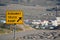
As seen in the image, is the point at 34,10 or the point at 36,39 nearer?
the point at 36,39

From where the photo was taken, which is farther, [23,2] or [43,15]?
[23,2]

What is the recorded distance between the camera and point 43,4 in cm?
3638

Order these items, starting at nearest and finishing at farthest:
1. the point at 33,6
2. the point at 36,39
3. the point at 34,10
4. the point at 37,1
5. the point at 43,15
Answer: the point at 36,39, the point at 43,15, the point at 34,10, the point at 33,6, the point at 37,1

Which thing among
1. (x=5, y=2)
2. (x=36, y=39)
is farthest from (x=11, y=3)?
(x=36, y=39)

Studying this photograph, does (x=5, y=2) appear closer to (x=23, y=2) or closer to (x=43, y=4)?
(x=23, y=2)

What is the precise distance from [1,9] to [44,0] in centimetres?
891

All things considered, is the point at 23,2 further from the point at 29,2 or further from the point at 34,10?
the point at 34,10

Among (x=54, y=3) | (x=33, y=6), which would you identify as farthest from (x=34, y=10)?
(x=54, y=3)

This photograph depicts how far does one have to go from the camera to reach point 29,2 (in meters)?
36.8

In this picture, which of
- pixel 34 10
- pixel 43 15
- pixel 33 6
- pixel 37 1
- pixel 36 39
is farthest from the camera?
pixel 37 1

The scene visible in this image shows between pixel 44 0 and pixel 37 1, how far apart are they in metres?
1.02

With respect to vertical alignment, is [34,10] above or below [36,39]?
below

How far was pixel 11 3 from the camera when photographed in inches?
1356

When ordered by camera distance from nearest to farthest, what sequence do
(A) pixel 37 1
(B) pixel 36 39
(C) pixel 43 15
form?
(B) pixel 36 39, (C) pixel 43 15, (A) pixel 37 1
